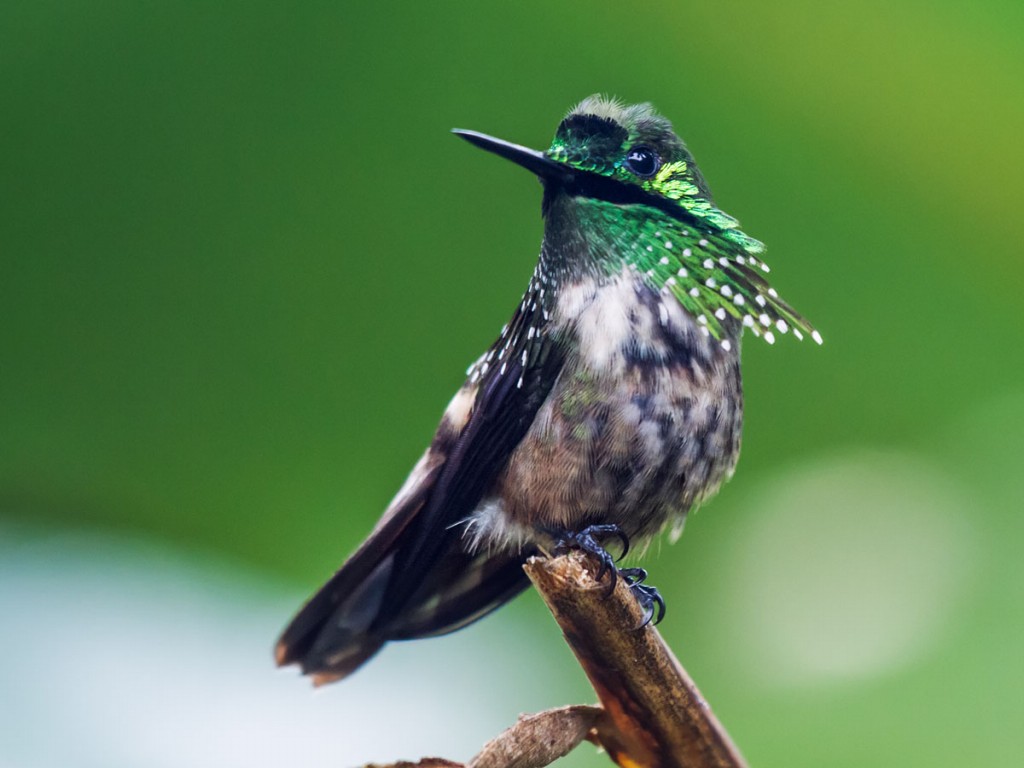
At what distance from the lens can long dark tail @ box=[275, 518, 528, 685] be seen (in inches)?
65.2

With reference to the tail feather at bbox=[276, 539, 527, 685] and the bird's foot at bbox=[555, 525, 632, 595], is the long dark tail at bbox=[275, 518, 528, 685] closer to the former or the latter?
the tail feather at bbox=[276, 539, 527, 685]

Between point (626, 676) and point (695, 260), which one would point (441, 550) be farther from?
point (695, 260)

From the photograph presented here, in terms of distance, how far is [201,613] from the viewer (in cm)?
203

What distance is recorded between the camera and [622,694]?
1251 millimetres

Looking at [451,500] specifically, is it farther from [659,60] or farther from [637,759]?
[659,60]

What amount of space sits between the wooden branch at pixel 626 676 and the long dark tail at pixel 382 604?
0.39 m

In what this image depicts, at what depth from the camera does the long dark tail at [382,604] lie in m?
1.66

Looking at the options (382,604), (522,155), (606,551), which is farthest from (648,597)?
(522,155)

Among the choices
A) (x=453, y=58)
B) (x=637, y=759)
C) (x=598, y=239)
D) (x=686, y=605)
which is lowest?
(x=637, y=759)

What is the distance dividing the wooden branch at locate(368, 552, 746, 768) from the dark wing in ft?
0.85

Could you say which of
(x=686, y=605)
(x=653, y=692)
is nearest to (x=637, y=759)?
(x=653, y=692)

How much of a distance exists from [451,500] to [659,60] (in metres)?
1.02

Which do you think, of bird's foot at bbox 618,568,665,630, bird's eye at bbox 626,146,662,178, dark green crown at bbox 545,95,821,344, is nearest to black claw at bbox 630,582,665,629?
bird's foot at bbox 618,568,665,630

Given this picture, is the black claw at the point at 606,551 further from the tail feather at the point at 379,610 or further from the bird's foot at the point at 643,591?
the tail feather at the point at 379,610
